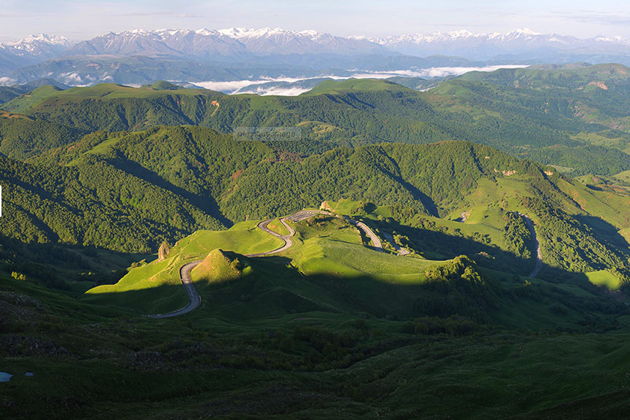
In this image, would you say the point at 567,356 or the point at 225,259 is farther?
the point at 225,259

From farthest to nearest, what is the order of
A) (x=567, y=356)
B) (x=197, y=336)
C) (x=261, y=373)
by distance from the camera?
(x=197, y=336) → (x=567, y=356) → (x=261, y=373)

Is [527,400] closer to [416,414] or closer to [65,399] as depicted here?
[416,414]

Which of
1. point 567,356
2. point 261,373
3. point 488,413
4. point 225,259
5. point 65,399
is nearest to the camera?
point 65,399

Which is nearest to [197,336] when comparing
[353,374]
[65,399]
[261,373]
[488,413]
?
[261,373]

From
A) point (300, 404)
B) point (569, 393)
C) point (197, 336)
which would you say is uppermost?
point (569, 393)

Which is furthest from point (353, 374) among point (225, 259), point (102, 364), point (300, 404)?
point (225, 259)

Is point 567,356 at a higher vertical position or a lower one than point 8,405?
lower

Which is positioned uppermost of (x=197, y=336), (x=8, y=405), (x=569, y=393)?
(x=8, y=405)

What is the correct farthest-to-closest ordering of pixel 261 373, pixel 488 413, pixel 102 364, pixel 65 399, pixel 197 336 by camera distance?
pixel 197 336 → pixel 261 373 → pixel 102 364 → pixel 488 413 → pixel 65 399

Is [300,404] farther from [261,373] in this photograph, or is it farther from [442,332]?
[442,332]
